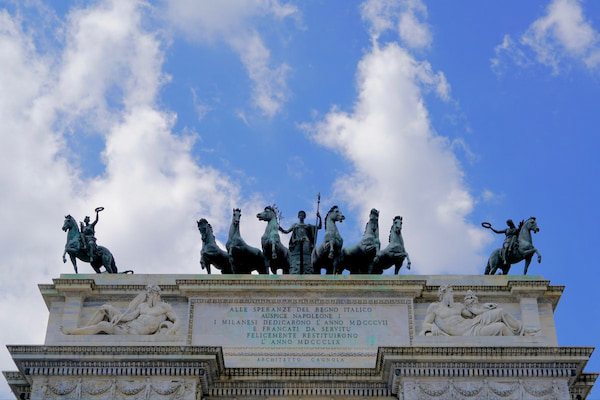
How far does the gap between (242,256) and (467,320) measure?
7.01 m

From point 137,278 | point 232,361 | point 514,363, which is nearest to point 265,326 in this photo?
point 232,361

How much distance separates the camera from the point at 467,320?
109ft

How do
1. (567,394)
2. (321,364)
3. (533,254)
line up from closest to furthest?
(567,394), (321,364), (533,254)

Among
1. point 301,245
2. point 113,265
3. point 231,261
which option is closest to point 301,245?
point 301,245

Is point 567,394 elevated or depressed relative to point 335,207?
depressed

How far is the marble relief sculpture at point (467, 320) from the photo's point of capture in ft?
108

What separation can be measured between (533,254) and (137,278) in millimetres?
11493

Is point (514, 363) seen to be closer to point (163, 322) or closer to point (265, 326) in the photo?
point (265, 326)

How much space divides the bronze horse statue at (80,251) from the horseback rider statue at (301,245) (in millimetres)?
5317

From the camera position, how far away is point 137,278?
35.0 m

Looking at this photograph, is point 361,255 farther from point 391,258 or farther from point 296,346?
point 296,346

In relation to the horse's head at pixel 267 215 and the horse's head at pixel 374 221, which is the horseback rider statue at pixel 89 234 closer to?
the horse's head at pixel 267 215

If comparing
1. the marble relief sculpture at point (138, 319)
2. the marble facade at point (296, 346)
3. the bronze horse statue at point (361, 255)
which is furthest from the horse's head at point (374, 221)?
the marble relief sculpture at point (138, 319)

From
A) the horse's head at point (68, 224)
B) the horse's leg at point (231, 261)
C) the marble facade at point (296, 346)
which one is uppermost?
the horse's head at point (68, 224)
